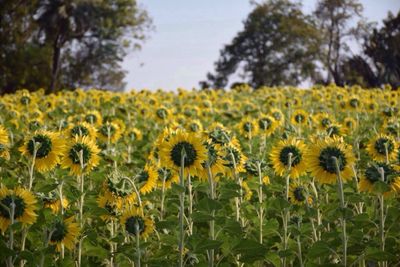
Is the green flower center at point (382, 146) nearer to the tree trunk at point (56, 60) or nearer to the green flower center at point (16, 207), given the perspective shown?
the green flower center at point (16, 207)

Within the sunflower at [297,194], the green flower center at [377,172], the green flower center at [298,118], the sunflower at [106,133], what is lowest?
the sunflower at [297,194]

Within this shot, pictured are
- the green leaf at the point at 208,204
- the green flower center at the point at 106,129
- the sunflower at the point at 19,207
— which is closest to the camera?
the green leaf at the point at 208,204

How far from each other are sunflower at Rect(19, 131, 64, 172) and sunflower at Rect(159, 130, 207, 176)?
0.79m

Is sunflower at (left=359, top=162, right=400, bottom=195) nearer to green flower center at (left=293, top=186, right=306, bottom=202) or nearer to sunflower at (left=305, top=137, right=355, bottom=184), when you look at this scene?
sunflower at (left=305, top=137, right=355, bottom=184)

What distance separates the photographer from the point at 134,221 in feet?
8.32

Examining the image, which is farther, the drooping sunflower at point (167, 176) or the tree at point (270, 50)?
the tree at point (270, 50)

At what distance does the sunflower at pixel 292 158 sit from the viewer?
3010mm

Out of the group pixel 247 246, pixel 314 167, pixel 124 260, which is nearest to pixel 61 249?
pixel 124 260

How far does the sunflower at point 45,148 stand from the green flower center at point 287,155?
51.7 inches

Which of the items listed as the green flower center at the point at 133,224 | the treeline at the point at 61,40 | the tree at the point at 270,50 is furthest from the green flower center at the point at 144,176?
the tree at the point at 270,50

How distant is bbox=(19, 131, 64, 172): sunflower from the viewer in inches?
118

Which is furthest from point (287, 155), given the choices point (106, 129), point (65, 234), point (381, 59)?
point (381, 59)

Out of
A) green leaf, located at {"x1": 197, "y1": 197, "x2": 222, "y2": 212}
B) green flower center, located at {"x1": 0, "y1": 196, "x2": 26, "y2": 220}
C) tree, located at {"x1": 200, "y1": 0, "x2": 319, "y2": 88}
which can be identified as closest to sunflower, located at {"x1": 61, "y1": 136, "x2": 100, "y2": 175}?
green flower center, located at {"x1": 0, "y1": 196, "x2": 26, "y2": 220}

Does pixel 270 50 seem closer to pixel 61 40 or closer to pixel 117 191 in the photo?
pixel 61 40
